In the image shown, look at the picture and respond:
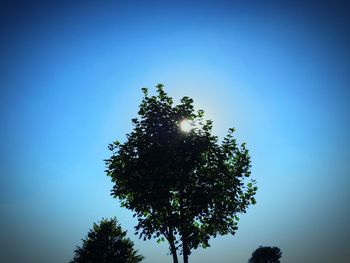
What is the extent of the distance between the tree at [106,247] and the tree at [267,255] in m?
88.1

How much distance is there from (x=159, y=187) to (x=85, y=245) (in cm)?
3075

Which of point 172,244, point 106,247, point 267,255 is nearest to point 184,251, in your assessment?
point 172,244

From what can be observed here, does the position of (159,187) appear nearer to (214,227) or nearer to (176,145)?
(176,145)

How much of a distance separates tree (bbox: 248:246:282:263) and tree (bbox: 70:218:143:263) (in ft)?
289

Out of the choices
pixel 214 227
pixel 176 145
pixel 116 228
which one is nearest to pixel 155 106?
pixel 176 145

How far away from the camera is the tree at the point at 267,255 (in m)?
106

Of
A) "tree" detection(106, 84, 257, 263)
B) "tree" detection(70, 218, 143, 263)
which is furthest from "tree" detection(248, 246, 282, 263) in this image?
"tree" detection(106, 84, 257, 263)

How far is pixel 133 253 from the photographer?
41344mm

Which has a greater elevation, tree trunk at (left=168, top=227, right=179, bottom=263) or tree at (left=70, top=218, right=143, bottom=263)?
tree at (left=70, top=218, right=143, bottom=263)

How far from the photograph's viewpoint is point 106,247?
40281 millimetres

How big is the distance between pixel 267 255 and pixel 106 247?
3661 inches

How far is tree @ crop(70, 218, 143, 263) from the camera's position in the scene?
39.2m

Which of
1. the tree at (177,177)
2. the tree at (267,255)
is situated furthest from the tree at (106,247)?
the tree at (267,255)

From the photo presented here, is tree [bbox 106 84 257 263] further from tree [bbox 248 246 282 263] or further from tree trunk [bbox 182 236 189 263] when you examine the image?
tree [bbox 248 246 282 263]
